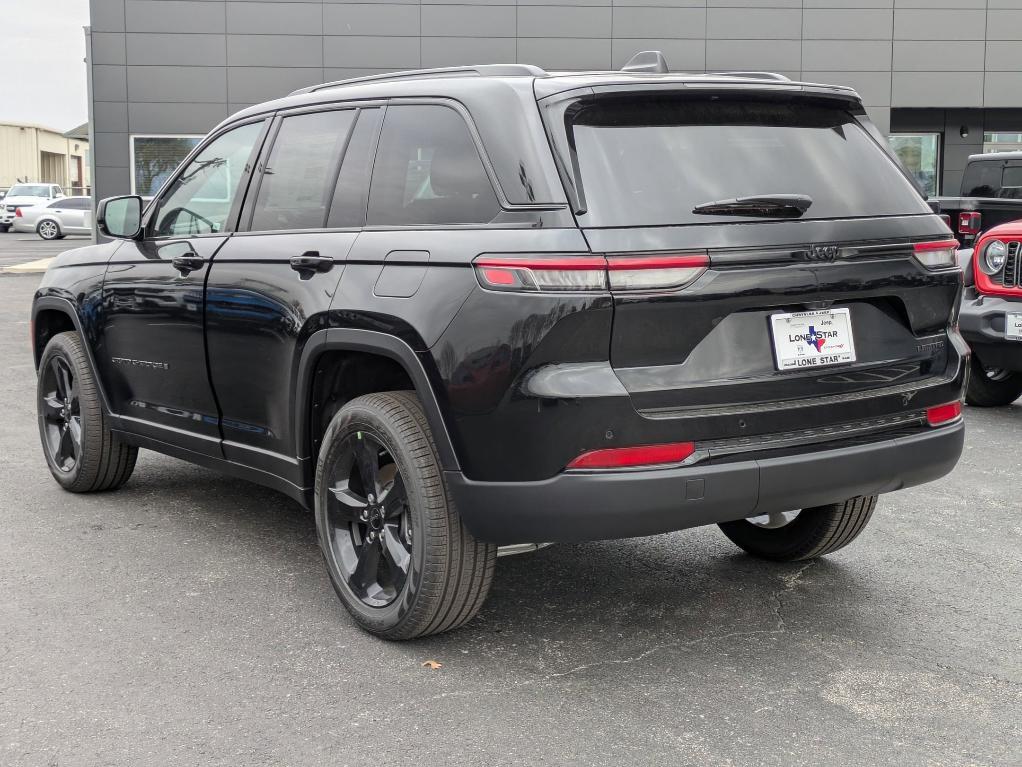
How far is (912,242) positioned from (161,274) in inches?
120

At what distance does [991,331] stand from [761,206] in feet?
16.5

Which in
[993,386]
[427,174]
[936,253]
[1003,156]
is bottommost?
[993,386]

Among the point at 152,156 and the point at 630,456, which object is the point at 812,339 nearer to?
the point at 630,456

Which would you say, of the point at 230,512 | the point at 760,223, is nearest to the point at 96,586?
the point at 230,512

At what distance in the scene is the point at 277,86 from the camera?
3066 cm

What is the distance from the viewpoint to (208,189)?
5.20m

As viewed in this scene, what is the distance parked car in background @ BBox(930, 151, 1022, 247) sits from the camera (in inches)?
429

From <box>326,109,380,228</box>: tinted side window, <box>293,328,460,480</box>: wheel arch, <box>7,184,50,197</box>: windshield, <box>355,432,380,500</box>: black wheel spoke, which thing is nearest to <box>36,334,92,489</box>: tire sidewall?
<box>293,328,460,480</box>: wheel arch

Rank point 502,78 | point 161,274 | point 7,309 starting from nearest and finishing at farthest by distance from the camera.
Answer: point 502,78
point 161,274
point 7,309

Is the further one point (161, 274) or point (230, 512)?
point (230, 512)

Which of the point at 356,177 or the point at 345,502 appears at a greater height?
the point at 356,177

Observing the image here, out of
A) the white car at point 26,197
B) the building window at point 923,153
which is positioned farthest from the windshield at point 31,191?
the building window at point 923,153

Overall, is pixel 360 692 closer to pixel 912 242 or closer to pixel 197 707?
pixel 197 707

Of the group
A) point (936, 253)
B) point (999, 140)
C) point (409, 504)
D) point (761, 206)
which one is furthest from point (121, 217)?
point (999, 140)
